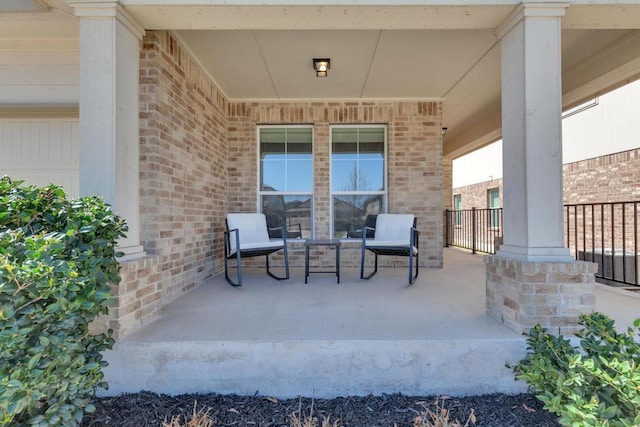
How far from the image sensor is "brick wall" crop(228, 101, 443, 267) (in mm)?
4691

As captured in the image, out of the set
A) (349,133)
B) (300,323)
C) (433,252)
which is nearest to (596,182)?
(433,252)

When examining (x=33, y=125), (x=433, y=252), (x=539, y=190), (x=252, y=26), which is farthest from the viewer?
(x=433, y=252)

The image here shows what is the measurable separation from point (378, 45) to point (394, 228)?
83.0 inches

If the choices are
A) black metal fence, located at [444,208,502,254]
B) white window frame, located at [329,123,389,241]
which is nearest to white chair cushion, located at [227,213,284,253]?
white window frame, located at [329,123,389,241]

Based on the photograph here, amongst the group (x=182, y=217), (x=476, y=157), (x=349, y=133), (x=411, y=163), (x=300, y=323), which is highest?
(x=476, y=157)

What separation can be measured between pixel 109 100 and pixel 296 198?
292cm

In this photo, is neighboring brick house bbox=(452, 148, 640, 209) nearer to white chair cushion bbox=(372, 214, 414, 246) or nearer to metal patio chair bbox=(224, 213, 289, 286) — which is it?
white chair cushion bbox=(372, 214, 414, 246)

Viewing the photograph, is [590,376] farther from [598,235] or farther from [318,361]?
[598,235]

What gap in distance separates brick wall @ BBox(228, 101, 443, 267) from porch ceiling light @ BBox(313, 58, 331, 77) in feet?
3.60

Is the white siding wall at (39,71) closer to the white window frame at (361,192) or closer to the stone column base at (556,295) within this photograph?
the white window frame at (361,192)

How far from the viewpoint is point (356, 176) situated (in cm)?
483

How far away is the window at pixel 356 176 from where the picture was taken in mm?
4809

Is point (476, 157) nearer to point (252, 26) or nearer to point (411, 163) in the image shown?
point (411, 163)

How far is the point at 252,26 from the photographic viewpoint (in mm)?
2373
